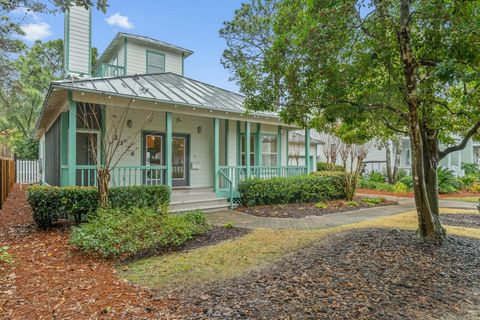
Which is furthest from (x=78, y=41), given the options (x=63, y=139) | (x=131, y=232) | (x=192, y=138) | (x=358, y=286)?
(x=358, y=286)

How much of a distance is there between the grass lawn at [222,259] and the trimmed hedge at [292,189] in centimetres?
357

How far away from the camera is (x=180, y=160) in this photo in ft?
38.7

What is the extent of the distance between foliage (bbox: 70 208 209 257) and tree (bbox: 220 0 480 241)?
3069 mm

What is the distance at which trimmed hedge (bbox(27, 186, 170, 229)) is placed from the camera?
6.68 meters

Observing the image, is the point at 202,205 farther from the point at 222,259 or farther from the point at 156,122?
the point at 222,259

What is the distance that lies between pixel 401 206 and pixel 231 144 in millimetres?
7305

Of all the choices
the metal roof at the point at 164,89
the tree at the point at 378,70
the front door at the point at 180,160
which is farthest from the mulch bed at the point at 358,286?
the front door at the point at 180,160

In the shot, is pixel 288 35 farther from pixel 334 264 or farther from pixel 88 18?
pixel 88 18

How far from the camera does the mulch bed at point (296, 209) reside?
9344mm

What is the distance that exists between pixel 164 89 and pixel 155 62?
4.92 meters

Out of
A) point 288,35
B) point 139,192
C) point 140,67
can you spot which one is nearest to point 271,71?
point 288,35

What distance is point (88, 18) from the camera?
11.0 meters

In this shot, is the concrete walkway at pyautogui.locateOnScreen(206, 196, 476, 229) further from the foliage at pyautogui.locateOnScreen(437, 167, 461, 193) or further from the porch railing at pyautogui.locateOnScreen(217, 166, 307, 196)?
the foliage at pyautogui.locateOnScreen(437, 167, 461, 193)

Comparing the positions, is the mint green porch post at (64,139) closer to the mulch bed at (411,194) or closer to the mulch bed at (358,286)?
the mulch bed at (358,286)
